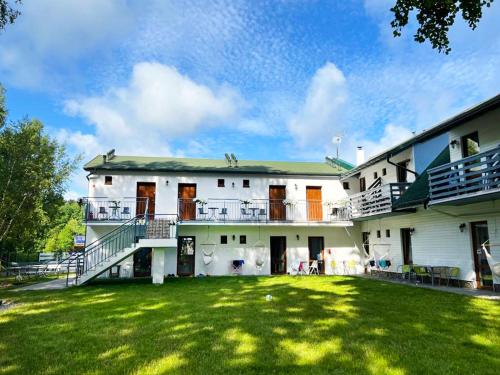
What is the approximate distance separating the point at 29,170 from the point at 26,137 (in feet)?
5.47

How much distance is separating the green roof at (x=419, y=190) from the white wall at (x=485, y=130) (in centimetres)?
74

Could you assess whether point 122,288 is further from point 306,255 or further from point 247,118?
point 247,118

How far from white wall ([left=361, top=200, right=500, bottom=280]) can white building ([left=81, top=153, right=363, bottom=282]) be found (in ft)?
10.5

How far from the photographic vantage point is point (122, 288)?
Answer: 12906 mm

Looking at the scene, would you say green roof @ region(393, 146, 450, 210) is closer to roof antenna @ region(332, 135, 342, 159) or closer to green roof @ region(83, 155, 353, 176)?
green roof @ region(83, 155, 353, 176)

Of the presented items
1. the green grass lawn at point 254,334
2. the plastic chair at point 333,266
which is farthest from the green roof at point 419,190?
the plastic chair at point 333,266

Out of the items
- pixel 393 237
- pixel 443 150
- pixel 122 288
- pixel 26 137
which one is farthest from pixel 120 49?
pixel 393 237

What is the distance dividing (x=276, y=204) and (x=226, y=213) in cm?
299

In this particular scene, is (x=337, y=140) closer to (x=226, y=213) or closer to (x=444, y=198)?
(x=226, y=213)

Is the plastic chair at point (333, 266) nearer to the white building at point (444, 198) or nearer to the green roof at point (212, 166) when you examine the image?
the white building at point (444, 198)

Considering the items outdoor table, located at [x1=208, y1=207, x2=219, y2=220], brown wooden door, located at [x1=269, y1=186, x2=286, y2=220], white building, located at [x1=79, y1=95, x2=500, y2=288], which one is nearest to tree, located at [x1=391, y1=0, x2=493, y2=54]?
white building, located at [x1=79, y1=95, x2=500, y2=288]

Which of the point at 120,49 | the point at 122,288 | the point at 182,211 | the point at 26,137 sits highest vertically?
the point at 120,49

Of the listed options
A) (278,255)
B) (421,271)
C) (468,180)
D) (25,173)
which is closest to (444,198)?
(468,180)

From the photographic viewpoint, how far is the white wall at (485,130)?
35.2ft
